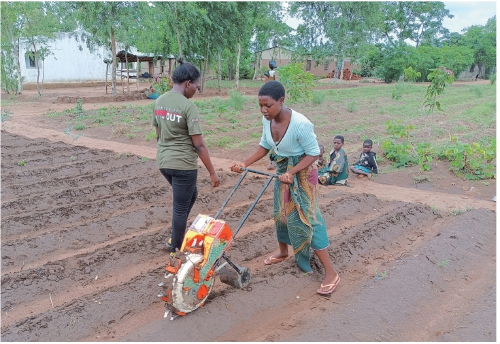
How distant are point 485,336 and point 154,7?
63.4 ft

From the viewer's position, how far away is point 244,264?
406 centimetres

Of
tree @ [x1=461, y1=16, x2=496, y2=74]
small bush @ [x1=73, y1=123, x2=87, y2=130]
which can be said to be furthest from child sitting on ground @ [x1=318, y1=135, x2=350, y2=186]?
tree @ [x1=461, y1=16, x2=496, y2=74]

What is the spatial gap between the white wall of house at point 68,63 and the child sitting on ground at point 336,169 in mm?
23653

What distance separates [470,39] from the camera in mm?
45156

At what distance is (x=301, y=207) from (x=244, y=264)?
1049 mm

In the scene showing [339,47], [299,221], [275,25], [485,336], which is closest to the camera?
[485,336]

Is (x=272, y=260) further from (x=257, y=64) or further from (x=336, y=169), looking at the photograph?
(x=257, y=64)

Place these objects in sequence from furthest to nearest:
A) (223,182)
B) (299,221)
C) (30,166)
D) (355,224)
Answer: (30,166)
(223,182)
(355,224)
(299,221)

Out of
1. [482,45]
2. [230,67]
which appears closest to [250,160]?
[230,67]

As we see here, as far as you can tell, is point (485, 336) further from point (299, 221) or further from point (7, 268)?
point (7, 268)

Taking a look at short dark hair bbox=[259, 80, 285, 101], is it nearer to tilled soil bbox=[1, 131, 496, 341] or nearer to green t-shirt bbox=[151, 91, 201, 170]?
green t-shirt bbox=[151, 91, 201, 170]

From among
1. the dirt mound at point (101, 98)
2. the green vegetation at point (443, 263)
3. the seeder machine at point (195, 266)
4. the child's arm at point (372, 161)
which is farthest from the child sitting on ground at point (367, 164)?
the dirt mound at point (101, 98)

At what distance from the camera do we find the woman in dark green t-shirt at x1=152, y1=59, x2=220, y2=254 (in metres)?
3.43

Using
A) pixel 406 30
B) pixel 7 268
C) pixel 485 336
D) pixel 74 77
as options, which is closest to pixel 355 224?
pixel 485 336
